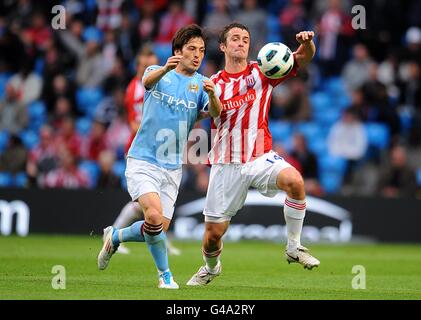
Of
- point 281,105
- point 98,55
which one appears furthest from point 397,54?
point 98,55

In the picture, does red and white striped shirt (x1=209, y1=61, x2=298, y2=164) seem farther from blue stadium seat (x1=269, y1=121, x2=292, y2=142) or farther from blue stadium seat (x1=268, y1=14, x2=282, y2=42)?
blue stadium seat (x1=268, y1=14, x2=282, y2=42)

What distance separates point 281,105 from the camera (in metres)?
19.2

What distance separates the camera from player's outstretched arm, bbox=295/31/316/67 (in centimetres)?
930

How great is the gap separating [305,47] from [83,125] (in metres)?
11.3

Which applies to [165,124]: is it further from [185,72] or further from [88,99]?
[88,99]

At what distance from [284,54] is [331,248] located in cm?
695

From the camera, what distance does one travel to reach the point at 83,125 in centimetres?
2017

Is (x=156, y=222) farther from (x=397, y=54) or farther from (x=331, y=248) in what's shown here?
(x=397, y=54)

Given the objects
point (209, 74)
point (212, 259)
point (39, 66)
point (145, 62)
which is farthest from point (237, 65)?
point (39, 66)

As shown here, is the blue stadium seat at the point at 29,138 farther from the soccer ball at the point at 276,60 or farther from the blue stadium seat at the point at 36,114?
the soccer ball at the point at 276,60

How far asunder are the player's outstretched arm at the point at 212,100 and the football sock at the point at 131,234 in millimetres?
1296

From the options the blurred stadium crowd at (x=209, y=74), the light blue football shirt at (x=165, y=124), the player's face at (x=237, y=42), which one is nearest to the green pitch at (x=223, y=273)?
the light blue football shirt at (x=165, y=124)

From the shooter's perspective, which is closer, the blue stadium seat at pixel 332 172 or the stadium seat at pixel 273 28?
the blue stadium seat at pixel 332 172

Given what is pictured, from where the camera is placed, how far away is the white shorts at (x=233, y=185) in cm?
959
